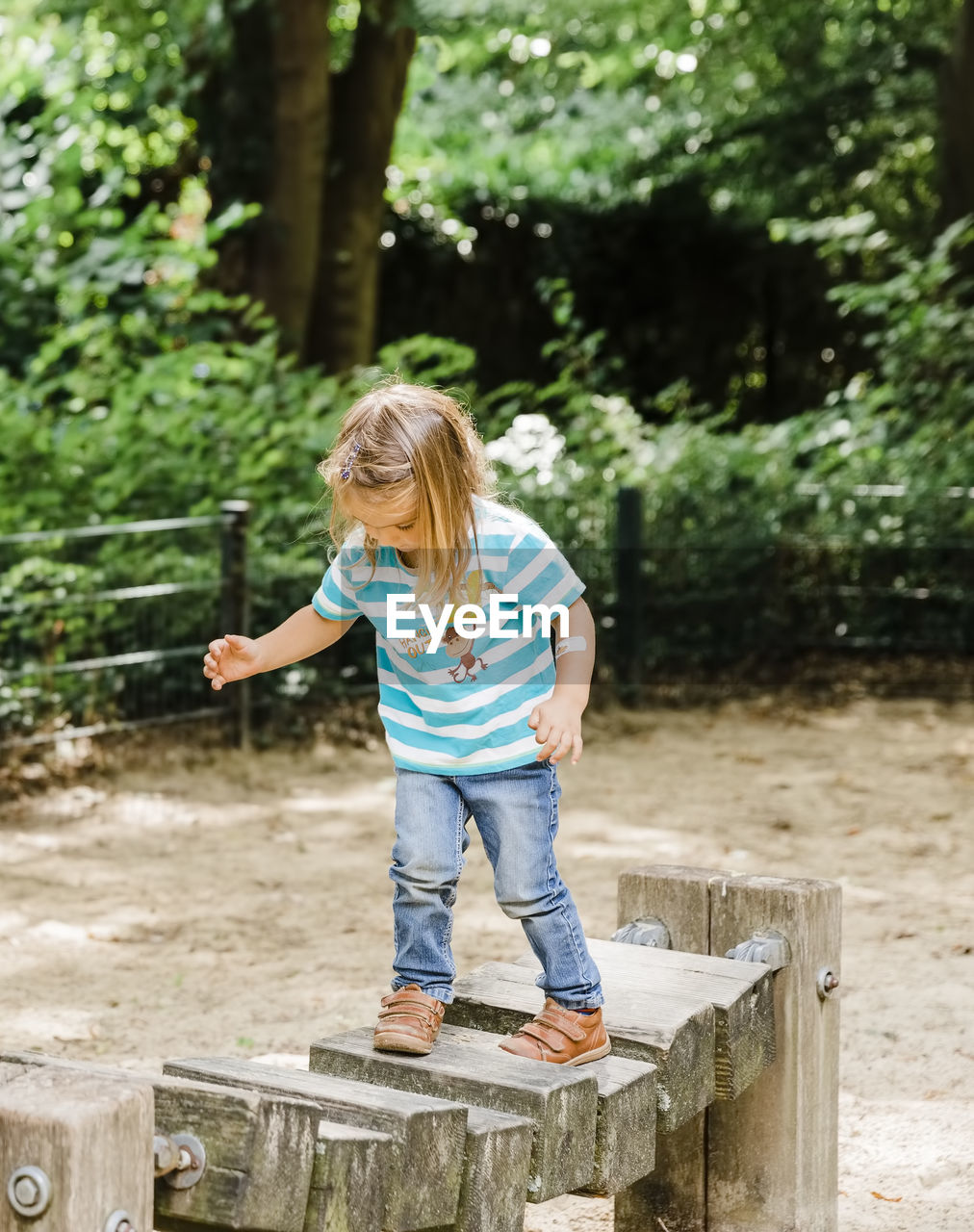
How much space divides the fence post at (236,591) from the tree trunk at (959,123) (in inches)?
258

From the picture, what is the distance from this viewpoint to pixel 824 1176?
2.78m

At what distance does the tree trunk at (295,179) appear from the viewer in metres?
9.28

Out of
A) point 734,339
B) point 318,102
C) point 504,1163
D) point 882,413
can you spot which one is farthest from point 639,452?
point 504,1163

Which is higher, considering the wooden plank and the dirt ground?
the wooden plank

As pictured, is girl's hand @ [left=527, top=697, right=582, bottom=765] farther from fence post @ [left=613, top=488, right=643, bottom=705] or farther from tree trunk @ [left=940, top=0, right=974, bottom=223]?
tree trunk @ [left=940, top=0, right=974, bottom=223]

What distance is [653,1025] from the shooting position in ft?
7.91

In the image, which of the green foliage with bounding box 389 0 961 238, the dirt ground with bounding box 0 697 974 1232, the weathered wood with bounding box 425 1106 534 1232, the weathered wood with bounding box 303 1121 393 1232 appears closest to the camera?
the weathered wood with bounding box 303 1121 393 1232

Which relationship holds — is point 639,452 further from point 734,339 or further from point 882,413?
point 734,339

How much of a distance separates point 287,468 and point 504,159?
9421 mm

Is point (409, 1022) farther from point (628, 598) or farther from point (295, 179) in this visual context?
point (295, 179)

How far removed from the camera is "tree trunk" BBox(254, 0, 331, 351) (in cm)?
928

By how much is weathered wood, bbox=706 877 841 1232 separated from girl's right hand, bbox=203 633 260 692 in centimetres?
104

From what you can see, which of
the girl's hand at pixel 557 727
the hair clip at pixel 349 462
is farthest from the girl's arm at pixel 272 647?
the girl's hand at pixel 557 727

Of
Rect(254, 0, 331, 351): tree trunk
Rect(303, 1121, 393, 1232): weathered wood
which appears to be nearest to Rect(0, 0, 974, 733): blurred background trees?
Rect(254, 0, 331, 351): tree trunk
